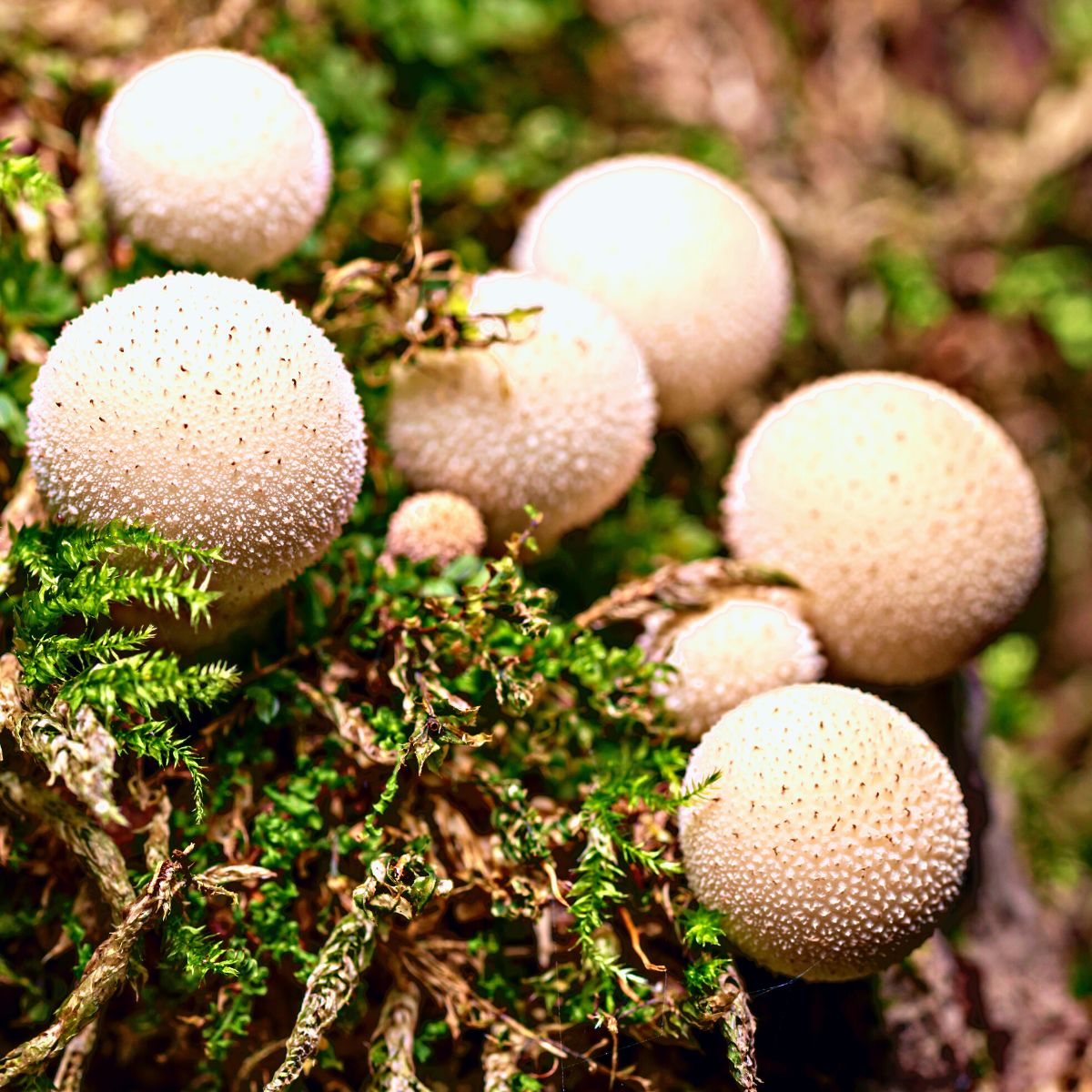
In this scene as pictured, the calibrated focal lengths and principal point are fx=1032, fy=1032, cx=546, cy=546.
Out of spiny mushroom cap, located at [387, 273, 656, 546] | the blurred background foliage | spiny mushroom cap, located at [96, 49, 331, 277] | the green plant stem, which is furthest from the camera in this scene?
the blurred background foliage

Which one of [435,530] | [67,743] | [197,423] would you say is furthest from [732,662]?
[67,743]

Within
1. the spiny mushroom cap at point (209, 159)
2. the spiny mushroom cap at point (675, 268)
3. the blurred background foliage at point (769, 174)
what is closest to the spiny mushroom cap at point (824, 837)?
the blurred background foliage at point (769, 174)

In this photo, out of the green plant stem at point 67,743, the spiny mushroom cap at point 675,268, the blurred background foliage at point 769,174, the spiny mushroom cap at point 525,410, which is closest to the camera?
the green plant stem at point 67,743

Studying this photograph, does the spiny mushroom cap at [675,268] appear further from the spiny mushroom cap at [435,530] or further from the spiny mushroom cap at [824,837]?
the spiny mushroom cap at [824,837]

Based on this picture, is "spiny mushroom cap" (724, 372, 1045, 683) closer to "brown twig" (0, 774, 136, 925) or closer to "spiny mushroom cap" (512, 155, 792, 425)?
"spiny mushroom cap" (512, 155, 792, 425)

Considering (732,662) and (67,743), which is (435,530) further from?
(67,743)

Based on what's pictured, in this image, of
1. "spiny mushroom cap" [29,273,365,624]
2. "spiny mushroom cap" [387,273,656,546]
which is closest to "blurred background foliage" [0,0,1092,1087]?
"spiny mushroom cap" [387,273,656,546]

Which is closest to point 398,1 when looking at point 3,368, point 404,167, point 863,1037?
point 404,167
